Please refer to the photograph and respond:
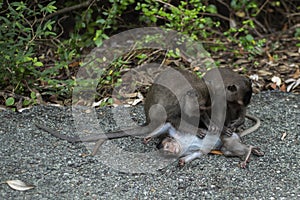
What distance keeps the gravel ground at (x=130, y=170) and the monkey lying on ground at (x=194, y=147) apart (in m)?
0.05

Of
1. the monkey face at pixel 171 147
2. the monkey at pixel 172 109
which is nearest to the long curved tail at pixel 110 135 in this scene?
the monkey at pixel 172 109

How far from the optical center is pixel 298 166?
13.4 feet

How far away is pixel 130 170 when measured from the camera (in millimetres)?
3973

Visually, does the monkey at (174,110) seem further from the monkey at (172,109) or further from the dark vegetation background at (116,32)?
the dark vegetation background at (116,32)

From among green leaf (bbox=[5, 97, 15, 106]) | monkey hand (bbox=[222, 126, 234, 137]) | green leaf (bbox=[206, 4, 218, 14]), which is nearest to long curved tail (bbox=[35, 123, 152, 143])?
monkey hand (bbox=[222, 126, 234, 137])

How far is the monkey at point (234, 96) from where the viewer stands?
14.5 ft

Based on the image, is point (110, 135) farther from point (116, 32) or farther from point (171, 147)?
point (116, 32)

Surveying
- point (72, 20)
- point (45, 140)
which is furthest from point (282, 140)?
point (72, 20)

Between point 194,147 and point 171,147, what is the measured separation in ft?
0.72

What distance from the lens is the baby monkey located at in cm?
412

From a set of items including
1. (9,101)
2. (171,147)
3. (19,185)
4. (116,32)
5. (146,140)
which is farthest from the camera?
(116,32)

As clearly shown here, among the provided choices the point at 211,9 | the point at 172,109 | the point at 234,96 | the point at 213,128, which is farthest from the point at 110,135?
the point at 211,9

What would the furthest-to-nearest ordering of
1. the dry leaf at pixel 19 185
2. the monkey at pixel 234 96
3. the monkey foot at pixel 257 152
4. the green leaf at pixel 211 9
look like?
the green leaf at pixel 211 9, the monkey at pixel 234 96, the monkey foot at pixel 257 152, the dry leaf at pixel 19 185

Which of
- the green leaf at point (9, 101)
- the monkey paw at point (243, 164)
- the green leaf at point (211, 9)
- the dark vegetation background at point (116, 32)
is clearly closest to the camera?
the monkey paw at point (243, 164)
